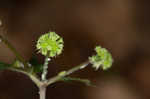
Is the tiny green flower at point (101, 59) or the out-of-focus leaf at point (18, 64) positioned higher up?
the out-of-focus leaf at point (18, 64)

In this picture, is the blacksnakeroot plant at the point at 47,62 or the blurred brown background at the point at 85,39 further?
the blurred brown background at the point at 85,39

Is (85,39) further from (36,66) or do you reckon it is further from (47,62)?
(47,62)

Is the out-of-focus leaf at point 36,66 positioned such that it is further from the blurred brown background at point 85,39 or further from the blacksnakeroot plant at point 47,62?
the blurred brown background at point 85,39

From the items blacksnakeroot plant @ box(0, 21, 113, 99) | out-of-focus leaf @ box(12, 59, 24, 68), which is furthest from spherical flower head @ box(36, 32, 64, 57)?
out-of-focus leaf @ box(12, 59, 24, 68)

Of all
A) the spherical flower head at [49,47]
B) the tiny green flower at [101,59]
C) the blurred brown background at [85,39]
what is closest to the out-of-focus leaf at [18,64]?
the spherical flower head at [49,47]

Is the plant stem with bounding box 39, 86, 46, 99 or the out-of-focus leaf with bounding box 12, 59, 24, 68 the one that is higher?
the out-of-focus leaf with bounding box 12, 59, 24, 68

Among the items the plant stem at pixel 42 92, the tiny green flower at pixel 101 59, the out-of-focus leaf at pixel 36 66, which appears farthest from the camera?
the out-of-focus leaf at pixel 36 66

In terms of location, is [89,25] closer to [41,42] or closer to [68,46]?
[68,46]

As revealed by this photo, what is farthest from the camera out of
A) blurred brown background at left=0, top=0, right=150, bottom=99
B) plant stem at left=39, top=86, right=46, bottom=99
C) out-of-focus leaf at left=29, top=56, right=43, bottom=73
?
blurred brown background at left=0, top=0, right=150, bottom=99

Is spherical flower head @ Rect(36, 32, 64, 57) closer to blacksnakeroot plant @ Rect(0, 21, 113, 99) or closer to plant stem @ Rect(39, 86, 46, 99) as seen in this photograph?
blacksnakeroot plant @ Rect(0, 21, 113, 99)
